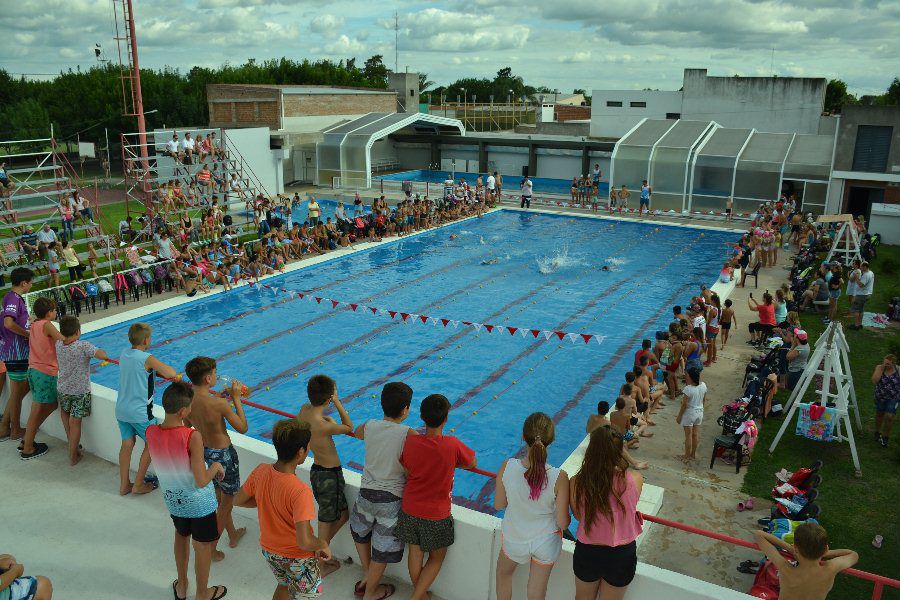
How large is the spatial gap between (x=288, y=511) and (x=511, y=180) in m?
33.8

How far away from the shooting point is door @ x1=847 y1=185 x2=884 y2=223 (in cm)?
2239

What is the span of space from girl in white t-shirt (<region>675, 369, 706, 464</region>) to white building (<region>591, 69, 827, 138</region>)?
33597 mm

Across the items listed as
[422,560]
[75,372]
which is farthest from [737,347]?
[75,372]

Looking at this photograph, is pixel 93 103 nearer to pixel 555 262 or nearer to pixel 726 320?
pixel 555 262

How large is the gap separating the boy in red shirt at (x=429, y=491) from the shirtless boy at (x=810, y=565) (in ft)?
5.79

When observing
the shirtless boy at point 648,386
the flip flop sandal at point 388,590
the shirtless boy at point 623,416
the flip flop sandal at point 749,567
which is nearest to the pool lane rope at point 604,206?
the shirtless boy at point 648,386

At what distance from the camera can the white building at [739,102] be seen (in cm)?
3681

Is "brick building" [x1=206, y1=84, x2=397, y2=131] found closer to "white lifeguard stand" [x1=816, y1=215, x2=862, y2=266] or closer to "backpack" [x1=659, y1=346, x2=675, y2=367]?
"white lifeguard stand" [x1=816, y1=215, x2=862, y2=266]

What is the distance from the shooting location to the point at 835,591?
570cm

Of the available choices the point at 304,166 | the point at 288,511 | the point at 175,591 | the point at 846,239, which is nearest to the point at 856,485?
the point at 288,511

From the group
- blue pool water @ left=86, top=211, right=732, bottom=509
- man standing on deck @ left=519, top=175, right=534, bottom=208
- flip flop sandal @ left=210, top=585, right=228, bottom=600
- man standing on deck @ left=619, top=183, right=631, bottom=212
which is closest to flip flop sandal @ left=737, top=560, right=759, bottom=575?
blue pool water @ left=86, top=211, right=732, bottom=509

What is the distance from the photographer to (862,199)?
22766 mm

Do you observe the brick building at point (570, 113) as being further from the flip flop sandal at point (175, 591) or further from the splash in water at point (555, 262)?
the flip flop sandal at point (175, 591)

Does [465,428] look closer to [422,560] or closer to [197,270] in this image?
[422,560]
